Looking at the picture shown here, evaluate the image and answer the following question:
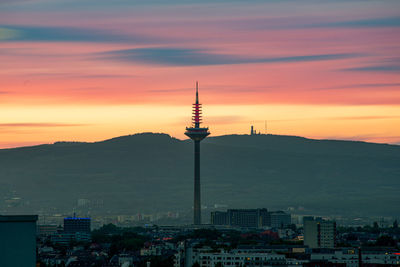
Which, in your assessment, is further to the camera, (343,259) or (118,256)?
(118,256)

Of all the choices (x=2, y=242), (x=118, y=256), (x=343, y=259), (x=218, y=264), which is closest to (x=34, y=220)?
(x=2, y=242)

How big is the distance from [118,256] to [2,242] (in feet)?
468

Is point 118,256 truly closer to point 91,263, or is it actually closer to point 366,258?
point 91,263

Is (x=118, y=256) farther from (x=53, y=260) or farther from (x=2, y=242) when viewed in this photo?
(x=2, y=242)

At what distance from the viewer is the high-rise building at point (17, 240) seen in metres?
40.3

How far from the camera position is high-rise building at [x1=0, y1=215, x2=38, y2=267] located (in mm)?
40344

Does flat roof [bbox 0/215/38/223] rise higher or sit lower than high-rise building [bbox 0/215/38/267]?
higher

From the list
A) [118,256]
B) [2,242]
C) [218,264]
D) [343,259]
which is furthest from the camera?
[118,256]

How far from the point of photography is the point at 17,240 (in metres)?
40.5

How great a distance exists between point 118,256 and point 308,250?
2687 centimetres

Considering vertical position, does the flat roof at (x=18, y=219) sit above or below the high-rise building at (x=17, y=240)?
above

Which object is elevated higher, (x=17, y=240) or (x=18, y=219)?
(x=18, y=219)

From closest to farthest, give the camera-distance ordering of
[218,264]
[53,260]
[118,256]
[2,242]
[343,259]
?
1. [2,242]
2. [218,264]
3. [343,259]
4. [53,260]
5. [118,256]

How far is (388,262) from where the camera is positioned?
490 feet
